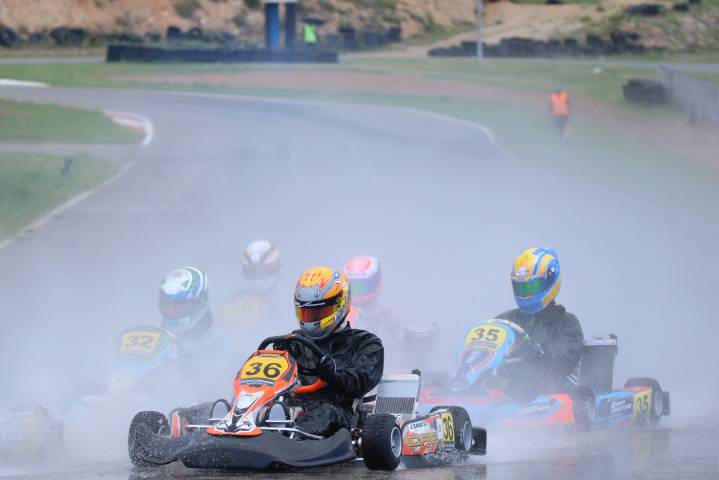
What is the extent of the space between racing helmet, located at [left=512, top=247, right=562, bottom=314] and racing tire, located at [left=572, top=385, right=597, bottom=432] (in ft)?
2.76

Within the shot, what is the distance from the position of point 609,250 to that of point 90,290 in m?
7.85

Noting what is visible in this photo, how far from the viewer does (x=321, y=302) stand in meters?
7.56

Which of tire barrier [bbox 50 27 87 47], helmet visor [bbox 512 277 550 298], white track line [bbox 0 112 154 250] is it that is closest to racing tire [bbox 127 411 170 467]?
helmet visor [bbox 512 277 550 298]

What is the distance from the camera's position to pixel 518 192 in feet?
76.9

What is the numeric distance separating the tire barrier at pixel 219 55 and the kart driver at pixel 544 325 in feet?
143

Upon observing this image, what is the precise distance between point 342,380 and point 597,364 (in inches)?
135

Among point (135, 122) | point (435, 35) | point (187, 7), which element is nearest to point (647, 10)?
point (435, 35)

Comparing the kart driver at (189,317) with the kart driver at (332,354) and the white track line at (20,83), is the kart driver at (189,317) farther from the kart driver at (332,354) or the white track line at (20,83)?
the white track line at (20,83)

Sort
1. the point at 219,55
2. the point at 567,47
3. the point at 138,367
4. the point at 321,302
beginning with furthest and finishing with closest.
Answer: the point at 567,47, the point at 219,55, the point at 138,367, the point at 321,302

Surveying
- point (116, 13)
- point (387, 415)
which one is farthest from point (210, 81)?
point (387, 415)

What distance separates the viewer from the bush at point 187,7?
67606mm

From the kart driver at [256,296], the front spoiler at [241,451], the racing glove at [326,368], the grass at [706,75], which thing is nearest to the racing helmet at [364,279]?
the kart driver at [256,296]

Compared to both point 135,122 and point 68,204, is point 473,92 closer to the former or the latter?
point 135,122

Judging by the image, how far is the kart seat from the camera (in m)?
10.0
